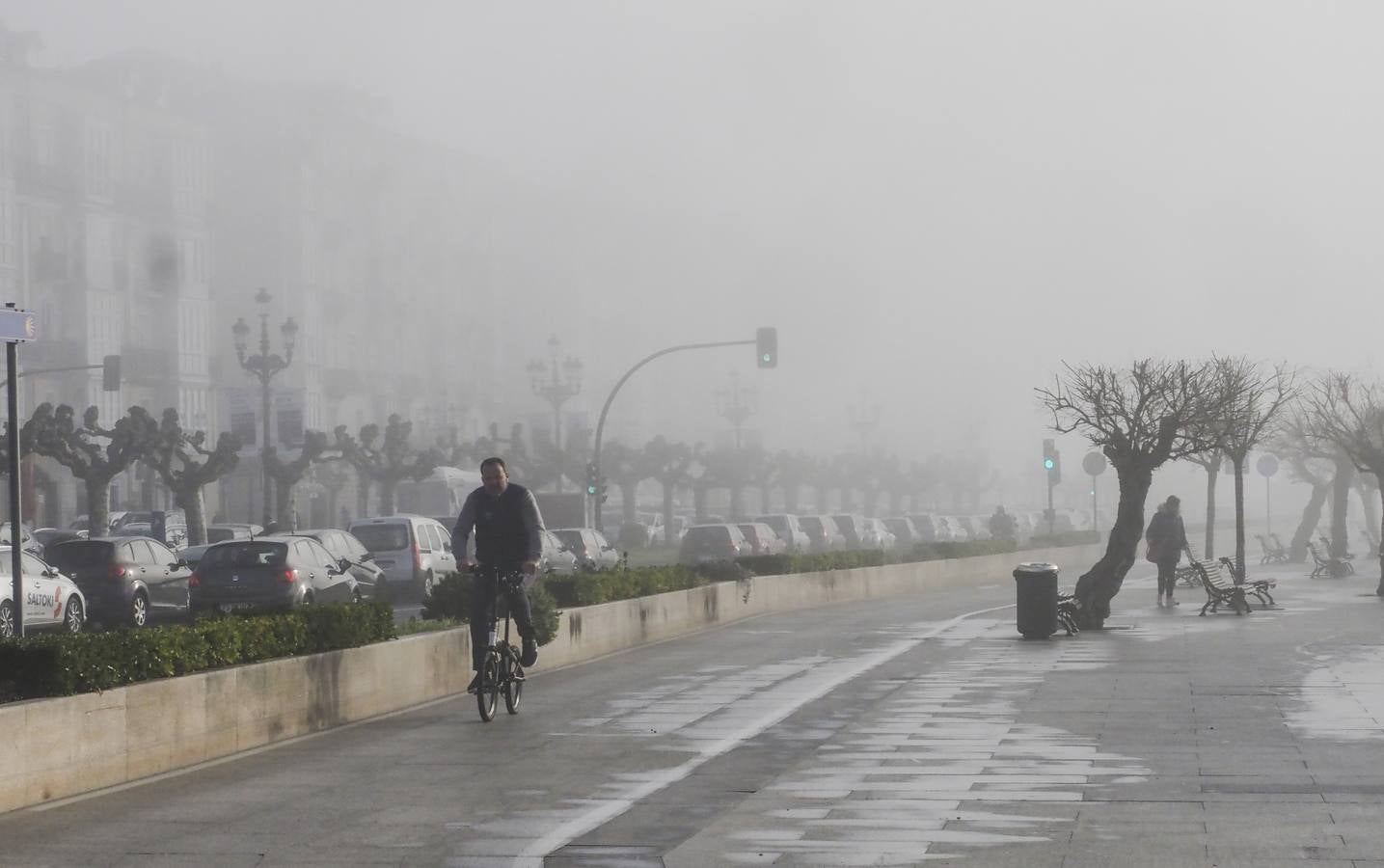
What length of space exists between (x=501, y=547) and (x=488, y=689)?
3.38 ft

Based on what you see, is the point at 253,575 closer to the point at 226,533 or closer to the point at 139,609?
the point at 139,609

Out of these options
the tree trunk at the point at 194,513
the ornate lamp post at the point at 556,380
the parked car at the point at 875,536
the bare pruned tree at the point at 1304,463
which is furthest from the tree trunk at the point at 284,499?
the bare pruned tree at the point at 1304,463

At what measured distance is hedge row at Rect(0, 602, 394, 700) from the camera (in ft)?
33.7

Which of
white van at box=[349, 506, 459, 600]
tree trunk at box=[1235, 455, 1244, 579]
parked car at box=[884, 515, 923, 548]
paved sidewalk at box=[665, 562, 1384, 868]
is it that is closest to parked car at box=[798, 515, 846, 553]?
parked car at box=[884, 515, 923, 548]

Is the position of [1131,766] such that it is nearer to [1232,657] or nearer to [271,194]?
[1232,657]

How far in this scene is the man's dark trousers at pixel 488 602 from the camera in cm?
1392

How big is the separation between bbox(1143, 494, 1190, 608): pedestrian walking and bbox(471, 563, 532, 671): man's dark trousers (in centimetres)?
1871

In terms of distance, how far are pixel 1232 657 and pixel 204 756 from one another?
1059 cm

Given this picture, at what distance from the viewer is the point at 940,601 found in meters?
34.6

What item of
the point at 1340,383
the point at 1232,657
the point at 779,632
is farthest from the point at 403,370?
the point at 1232,657

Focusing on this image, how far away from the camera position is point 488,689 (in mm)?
13742

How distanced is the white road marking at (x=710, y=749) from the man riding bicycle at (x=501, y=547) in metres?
1.89

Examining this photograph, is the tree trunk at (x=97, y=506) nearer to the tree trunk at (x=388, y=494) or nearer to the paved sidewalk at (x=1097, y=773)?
the tree trunk at (x=388, y=494)

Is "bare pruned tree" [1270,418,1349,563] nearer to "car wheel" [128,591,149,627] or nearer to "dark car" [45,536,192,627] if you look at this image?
"dark car" [45,536,192,627]
